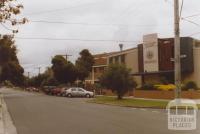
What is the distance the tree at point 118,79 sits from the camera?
4994 cm

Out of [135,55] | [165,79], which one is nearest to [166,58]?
[165,79]

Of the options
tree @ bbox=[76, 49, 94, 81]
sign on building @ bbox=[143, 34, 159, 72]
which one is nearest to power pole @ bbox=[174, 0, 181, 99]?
sign on building @ bbox=[143, 34, 159, 72]

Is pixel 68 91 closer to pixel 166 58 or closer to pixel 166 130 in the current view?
pixel 166 58

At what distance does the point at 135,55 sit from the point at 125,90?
17.3m

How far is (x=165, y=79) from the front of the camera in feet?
195

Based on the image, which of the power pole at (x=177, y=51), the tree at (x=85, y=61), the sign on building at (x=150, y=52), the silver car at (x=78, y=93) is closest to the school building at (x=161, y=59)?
the sign on building at (x=150, y=52)

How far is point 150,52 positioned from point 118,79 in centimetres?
1242

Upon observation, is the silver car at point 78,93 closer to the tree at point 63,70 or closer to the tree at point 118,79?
the tree at point 118,79

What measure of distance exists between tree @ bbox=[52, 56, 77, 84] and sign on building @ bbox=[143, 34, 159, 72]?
22.6 metres

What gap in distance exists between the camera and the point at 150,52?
201 ft

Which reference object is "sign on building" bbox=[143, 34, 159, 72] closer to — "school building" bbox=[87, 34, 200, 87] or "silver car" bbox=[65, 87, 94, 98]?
"school building" bbox=[87, 34, 200, 87]

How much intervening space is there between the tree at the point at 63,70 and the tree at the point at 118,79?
32214 mm

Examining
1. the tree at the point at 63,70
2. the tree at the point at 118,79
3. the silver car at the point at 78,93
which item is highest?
the tree at the point at 63,70

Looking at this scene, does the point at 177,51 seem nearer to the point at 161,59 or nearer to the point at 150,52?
the point at 161,59
